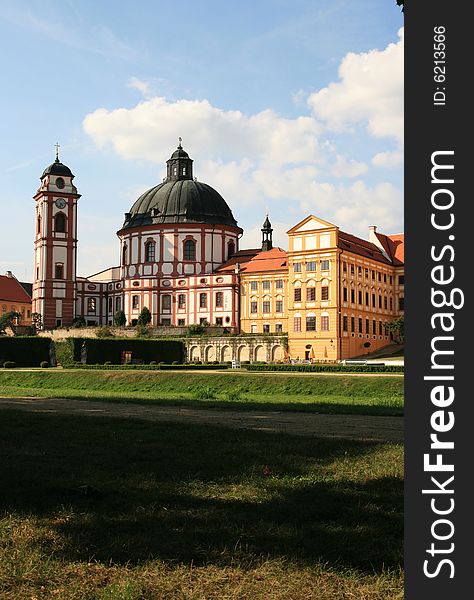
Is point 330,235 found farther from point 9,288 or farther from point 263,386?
point 9,288

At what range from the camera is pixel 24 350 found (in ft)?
183

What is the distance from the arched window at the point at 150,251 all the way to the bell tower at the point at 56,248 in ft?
28.2

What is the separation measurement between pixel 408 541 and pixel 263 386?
106 feet

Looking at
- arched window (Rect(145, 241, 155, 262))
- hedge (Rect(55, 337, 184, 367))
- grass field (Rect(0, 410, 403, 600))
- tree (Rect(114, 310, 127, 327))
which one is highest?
arched window (Rect(145, 241, 155, 262))

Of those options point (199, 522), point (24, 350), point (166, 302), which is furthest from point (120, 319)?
point (199, 522)

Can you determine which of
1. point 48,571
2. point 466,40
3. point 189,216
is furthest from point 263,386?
point 189,216

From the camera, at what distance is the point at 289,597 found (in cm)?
478

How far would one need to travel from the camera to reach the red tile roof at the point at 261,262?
74.8m

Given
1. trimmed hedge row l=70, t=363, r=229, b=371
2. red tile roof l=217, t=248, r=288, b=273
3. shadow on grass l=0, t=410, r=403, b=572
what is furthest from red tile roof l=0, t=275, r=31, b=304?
shadow on grass l=0, t=410, r=403, b=572

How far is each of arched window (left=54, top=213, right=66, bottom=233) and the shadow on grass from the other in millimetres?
77976

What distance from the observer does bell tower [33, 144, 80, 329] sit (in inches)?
3334

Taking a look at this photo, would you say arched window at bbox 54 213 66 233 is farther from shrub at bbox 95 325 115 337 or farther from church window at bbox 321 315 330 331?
church window at bbox 321 315 330 331

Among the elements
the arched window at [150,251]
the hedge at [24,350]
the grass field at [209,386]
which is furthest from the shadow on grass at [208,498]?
the arched window at [150,251]

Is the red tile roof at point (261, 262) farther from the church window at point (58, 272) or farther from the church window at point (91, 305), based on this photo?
the church window at point (58, 272)
